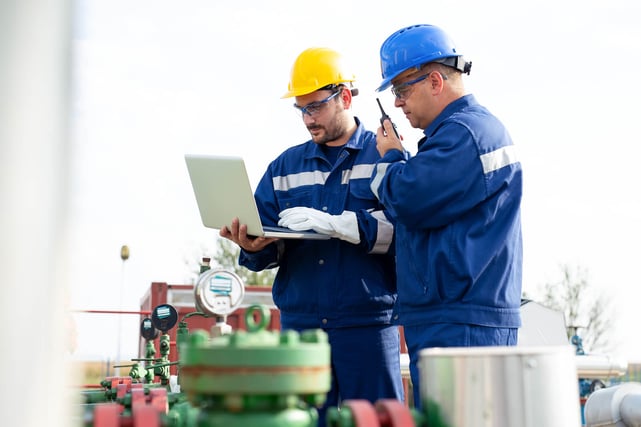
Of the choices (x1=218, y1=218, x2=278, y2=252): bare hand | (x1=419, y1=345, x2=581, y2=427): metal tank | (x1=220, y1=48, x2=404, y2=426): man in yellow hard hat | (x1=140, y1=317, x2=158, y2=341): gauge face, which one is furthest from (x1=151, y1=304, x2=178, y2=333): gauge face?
(x1=419, y1=345, x2=581, y2=427): metal tank

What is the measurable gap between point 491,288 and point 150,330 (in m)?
4.80

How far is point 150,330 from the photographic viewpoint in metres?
7.25

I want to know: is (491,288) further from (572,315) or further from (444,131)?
(572,315)

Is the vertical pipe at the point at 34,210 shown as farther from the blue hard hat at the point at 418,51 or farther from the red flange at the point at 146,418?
the blue hard hat at the point at 418,51

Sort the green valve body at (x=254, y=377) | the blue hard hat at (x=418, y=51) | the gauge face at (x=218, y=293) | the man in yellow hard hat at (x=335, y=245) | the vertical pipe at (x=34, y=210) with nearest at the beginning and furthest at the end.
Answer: the vertical pipe at (x=34, y=210)
the green valve body at (x=254, y=377)
the blue hard hat at (x=418, y=51)
the man in yellow hard hat at (x=335, y=245)
the gauge face at (x=218, y=293)

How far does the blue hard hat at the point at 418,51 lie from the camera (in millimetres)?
3434

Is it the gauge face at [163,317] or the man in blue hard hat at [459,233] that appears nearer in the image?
the man in blue hard hat at [459,233]

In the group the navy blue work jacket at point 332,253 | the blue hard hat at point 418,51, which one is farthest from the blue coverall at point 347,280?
the blue hard hat at point 418,51

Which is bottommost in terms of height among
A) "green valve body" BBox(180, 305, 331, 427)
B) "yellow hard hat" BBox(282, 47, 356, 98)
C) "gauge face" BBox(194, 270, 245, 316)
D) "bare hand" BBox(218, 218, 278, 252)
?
"green valve body" BBox(180, 305, 331, 427)

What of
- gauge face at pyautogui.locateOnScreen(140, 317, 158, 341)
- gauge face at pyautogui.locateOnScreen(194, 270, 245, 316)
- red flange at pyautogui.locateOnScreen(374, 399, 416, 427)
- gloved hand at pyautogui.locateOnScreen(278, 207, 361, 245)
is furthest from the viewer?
gauge face at pyautogui.locateOnScreen(140, 317, 158, 341)

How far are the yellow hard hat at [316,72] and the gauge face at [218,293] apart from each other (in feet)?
6.83

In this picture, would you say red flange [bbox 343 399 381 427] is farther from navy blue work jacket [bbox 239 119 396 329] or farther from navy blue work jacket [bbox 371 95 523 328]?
navy blue work jacket [bbox 239 119 396 329]


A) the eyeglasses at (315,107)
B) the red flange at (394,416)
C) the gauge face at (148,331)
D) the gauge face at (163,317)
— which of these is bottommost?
the red flange at (394,416)

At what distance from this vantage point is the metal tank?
1.87 m
